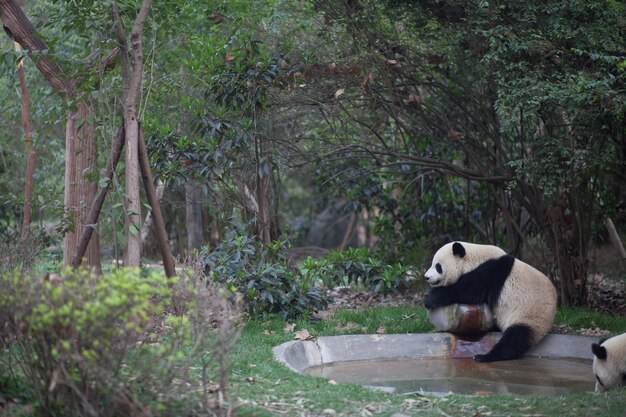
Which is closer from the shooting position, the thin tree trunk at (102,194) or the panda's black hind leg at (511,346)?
the thin tree trunk at (102,194)

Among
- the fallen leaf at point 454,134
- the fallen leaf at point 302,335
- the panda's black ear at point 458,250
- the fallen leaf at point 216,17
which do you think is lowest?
the fallen leaf at point 302,335

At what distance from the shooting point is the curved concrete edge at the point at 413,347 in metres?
8.50

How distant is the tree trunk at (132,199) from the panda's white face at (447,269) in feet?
11.4

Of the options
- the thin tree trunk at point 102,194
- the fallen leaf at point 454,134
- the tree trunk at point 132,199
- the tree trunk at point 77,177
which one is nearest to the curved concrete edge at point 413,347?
the tree trunk at point 132,199

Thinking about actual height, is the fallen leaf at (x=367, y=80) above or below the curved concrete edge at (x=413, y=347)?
above

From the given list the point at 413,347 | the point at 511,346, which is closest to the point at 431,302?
the point at 413,347

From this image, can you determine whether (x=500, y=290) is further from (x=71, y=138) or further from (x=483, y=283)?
(x=71, y=138)

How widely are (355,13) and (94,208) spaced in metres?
4.39

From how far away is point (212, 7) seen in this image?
1016cm

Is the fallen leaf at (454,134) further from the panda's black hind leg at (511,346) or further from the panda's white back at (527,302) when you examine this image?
the panda's black hind leg at (511,346)

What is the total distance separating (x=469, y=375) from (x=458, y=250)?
170cm

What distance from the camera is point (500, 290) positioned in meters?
9.02

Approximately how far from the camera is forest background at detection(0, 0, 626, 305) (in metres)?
8.43

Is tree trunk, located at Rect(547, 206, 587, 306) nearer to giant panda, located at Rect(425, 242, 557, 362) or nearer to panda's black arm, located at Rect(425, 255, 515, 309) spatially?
giant panda, located at Rect(425, 242, 557, 362)
